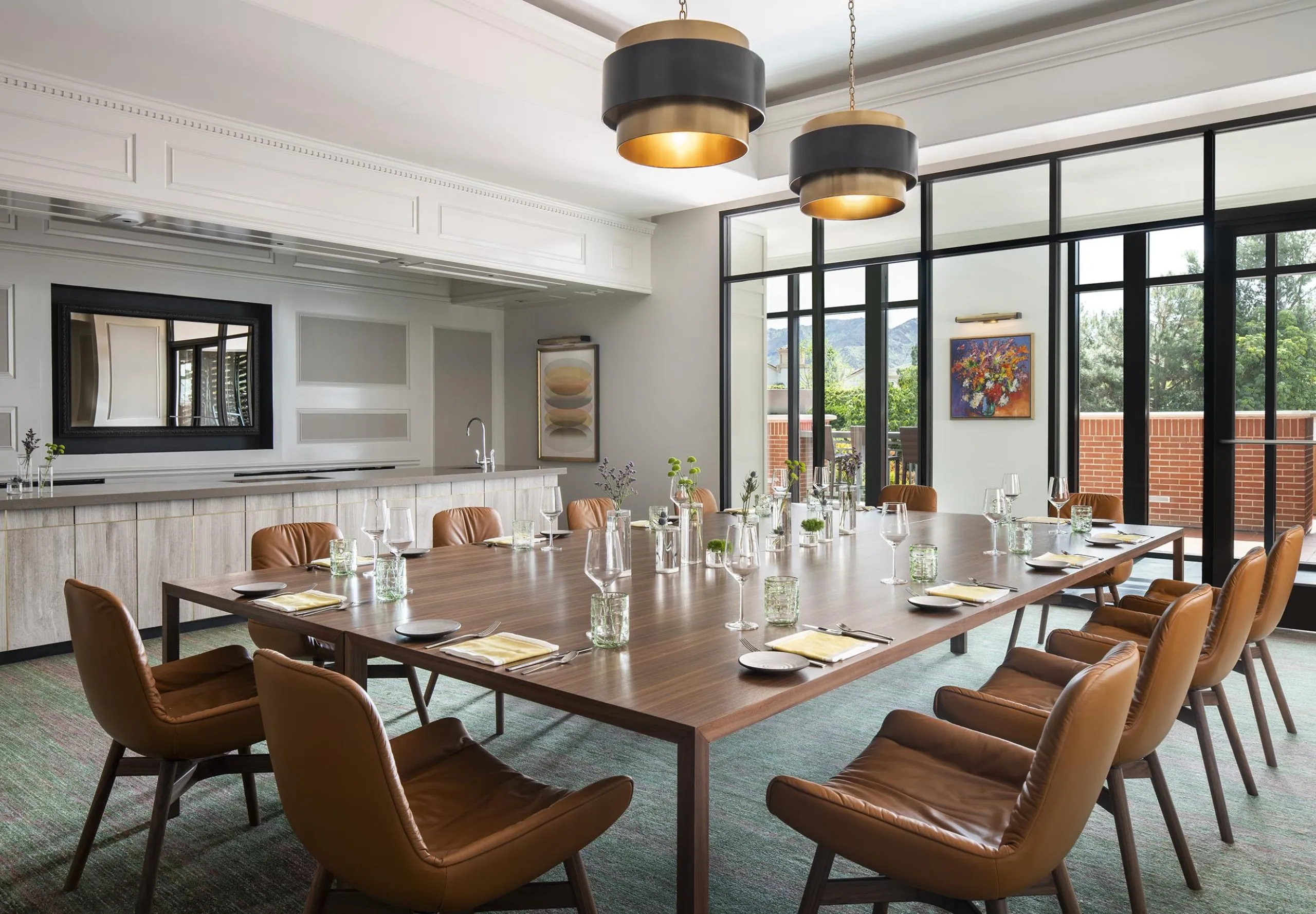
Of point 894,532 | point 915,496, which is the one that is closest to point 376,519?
point 894,532

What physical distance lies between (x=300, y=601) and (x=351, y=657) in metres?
0.40

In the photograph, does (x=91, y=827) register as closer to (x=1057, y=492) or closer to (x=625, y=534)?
(x=625, y=534)

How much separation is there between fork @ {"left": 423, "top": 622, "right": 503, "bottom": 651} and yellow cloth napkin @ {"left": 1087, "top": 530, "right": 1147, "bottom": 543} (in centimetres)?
262

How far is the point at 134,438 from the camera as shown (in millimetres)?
6602

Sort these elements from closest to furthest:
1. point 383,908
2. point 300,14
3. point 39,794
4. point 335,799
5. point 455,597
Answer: point 335,799, point 383,908, point 455,597, point 39,794, point 300,14

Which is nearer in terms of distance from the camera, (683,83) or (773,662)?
(773,662)

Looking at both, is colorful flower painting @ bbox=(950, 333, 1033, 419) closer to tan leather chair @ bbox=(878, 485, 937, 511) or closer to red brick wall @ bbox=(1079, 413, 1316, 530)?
red brick wall @ bbox=(1079, 413, 1316, 530)

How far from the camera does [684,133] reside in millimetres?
2762

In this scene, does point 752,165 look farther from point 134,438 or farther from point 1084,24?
point 134,438

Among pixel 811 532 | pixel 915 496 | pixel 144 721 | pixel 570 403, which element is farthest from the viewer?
pixel 570 403

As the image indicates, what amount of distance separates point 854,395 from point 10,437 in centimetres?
586

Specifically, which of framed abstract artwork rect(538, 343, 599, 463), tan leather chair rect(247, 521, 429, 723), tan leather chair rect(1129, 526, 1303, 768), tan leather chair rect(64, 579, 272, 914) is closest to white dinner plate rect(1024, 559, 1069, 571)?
tan leather chair rect(1129, 526, 1303, 768)

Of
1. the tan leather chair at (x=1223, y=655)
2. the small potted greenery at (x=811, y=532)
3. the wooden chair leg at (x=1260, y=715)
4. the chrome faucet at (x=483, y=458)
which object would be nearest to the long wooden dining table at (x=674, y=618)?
the small potted greenery at (x=811, y=532)

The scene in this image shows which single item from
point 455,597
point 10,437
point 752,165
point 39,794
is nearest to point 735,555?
point 455,597
